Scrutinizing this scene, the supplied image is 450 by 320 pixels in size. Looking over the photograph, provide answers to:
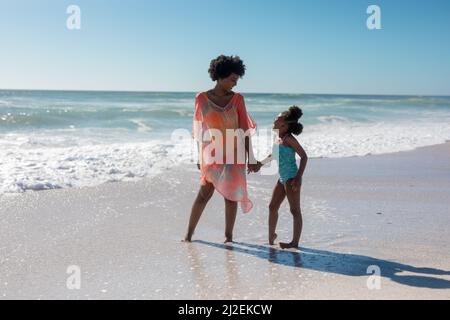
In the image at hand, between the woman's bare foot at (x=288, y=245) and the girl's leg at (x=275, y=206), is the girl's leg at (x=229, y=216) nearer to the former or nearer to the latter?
the girl's leg at (x=275, y=206)

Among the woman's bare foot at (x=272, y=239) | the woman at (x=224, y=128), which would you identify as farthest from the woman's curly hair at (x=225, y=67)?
the woman's bare foot at (x=272, y=239)

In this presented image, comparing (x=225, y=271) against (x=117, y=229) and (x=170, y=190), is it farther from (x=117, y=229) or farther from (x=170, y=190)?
(x=170, y=190)

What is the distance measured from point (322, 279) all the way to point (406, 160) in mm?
6961

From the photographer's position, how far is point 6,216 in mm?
5391

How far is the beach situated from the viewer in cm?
353

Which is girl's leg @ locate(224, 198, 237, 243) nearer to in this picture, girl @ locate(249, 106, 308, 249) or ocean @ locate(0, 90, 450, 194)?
girl @ locate(249, 106, 308, 249)

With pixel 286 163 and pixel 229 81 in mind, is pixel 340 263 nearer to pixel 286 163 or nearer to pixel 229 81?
pixel 286 163

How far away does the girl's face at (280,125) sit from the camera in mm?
4492

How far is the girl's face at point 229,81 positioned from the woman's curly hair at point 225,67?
2 centimetres

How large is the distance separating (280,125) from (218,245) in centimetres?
114

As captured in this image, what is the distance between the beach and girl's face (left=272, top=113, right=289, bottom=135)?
990 mm

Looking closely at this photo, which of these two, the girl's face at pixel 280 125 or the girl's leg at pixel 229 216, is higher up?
the girl's face at pixel 280 125

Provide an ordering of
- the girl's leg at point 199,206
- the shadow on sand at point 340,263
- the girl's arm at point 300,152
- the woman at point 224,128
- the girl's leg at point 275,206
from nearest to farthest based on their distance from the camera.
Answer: the shadow on sand at point 340,263 → the girl's arm at point 300,152 → the woman at point 224,128 → the girl's leg at point 275,206 → the girl's leg at point 199,206

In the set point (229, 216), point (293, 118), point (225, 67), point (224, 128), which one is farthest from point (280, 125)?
point (229, 216)
